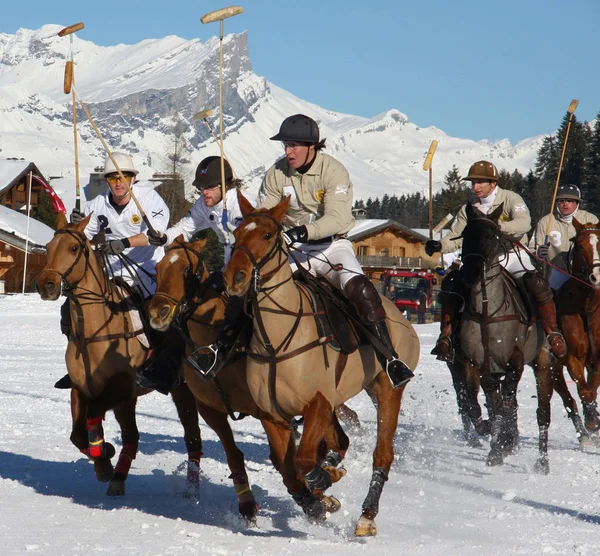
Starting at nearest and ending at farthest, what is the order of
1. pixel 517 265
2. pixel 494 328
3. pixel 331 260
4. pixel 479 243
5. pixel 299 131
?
pixel 299 131
pixel 331 260
pixel 479 243
pixel 494 328
pixel 517 265

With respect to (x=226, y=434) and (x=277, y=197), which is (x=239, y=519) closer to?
(x=226, y=434)

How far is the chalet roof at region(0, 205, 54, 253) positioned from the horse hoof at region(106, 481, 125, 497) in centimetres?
3604

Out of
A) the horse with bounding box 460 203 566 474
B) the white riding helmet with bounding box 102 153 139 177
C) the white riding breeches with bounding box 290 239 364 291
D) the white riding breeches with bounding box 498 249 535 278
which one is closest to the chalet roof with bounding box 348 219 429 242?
the white riding breeches with bounding box 498 249 535 278

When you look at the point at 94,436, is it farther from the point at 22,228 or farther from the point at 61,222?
the point at 22,228

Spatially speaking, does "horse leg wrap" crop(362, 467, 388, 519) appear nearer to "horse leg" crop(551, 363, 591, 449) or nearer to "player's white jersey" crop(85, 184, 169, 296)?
"player's white jersey" crop(85, 184, 169, 296)

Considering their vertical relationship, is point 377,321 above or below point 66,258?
below

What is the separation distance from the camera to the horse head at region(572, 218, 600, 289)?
10891mm

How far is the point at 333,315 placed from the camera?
7.25 metres

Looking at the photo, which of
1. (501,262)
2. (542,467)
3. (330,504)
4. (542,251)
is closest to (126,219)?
(330,504)

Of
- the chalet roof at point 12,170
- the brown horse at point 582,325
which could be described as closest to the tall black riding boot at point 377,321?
the brown horse at point 582,325

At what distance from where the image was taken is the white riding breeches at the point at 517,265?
1088cm

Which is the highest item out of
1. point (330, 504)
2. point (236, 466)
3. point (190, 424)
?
point (190, 424)

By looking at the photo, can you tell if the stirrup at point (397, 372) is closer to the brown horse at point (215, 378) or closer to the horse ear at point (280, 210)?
the brown horse at point (215, 378)

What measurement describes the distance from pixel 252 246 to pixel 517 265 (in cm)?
531
